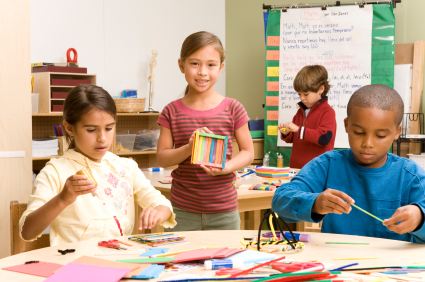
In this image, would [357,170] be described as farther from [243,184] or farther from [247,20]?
[247,20]

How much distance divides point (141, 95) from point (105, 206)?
4017 millimetres

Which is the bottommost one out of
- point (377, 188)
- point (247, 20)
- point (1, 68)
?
point (377, 188)

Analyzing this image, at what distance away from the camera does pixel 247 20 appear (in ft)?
20.1

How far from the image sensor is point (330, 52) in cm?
498

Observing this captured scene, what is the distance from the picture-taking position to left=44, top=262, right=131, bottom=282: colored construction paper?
38.5 inches

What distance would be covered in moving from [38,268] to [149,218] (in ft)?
1.46

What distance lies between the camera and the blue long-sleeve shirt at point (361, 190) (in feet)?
4.86

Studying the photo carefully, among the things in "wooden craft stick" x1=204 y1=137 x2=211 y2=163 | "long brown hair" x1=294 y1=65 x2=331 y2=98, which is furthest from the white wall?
"wooden craft stick" x1=204 y1=137 x2=211 y2=163

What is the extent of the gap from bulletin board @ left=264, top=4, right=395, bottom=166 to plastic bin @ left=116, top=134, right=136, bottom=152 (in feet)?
5.21

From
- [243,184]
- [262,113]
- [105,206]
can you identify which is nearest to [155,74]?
[262,113]

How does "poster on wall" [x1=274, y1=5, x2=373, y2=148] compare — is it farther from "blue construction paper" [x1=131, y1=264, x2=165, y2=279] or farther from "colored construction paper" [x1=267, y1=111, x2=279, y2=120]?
"blue construction paper" [x1=131, y1=264, x2=165, y2=279]

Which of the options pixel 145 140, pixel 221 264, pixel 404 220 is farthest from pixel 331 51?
pixel 221 264

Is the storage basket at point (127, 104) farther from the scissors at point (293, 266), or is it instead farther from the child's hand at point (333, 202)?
the scissors at point (293, 266)

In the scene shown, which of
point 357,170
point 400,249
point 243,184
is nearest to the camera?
point 400,249
